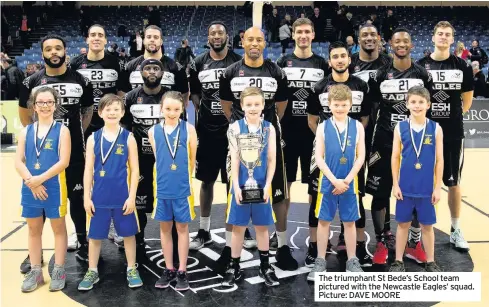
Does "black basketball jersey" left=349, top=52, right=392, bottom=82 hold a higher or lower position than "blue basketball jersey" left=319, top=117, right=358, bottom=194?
higher

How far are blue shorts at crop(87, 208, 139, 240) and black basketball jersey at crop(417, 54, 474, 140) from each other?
2892 mm

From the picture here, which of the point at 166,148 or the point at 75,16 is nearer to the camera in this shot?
the point at 166,148

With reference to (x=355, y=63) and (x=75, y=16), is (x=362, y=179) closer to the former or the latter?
(x=355, y=63)

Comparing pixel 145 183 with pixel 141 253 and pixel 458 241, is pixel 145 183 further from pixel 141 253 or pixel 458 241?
pixel 458 241

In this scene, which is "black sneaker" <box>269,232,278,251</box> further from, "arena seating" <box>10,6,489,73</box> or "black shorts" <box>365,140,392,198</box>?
"arena seating" <box>10,6,489,73</box>

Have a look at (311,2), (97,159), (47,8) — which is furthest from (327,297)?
(47,8)

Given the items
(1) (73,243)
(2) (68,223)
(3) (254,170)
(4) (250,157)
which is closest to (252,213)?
(3) (254,170)

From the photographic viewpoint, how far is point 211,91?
485cm

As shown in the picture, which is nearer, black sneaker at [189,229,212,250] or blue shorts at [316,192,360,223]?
blue shorts at [316,192,360,223]

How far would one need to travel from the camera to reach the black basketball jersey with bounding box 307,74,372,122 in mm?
4367

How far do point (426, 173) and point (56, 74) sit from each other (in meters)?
3.20

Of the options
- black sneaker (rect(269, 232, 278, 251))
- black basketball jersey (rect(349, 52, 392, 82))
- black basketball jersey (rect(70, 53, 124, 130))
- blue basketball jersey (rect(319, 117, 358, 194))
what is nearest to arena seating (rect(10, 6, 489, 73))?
black basketball jersey (rect(349, 52, 392, 82))

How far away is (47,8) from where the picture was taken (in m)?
20.1

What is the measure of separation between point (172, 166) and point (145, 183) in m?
0.63
